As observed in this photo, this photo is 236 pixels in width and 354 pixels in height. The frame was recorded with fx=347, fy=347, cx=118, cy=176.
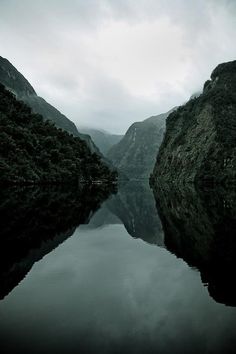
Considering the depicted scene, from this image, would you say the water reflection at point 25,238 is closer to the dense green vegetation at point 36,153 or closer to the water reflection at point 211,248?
the water reflection at point 211,248

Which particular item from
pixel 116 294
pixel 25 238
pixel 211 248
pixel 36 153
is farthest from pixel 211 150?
pixel 116 294

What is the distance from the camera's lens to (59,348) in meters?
8.14

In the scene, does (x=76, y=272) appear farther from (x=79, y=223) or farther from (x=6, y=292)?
(x=79, y=223)

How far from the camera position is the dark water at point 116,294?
8.58 m

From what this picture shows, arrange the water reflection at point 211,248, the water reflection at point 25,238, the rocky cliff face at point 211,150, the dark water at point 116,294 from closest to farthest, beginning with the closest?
the dark water at point 116,294 < the water reflection at point 211,248 < the water reflection at point 25,238 < the rocky cliff face at point 211,150

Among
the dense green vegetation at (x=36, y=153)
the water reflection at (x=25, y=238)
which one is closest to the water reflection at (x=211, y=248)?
the water reflection at (x=25, y=238)

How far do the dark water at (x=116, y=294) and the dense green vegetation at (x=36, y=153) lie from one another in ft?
243

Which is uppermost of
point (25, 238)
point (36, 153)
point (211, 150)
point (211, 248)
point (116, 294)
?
point (211, 150)

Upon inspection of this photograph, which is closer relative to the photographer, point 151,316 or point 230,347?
point 230,347

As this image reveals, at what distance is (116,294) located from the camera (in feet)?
40.4

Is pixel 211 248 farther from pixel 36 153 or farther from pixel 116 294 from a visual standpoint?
pixel 36 153

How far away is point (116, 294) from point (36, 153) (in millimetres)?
107676

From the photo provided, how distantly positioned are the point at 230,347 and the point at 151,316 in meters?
2.54

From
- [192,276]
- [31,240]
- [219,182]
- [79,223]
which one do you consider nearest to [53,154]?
[219,182]
